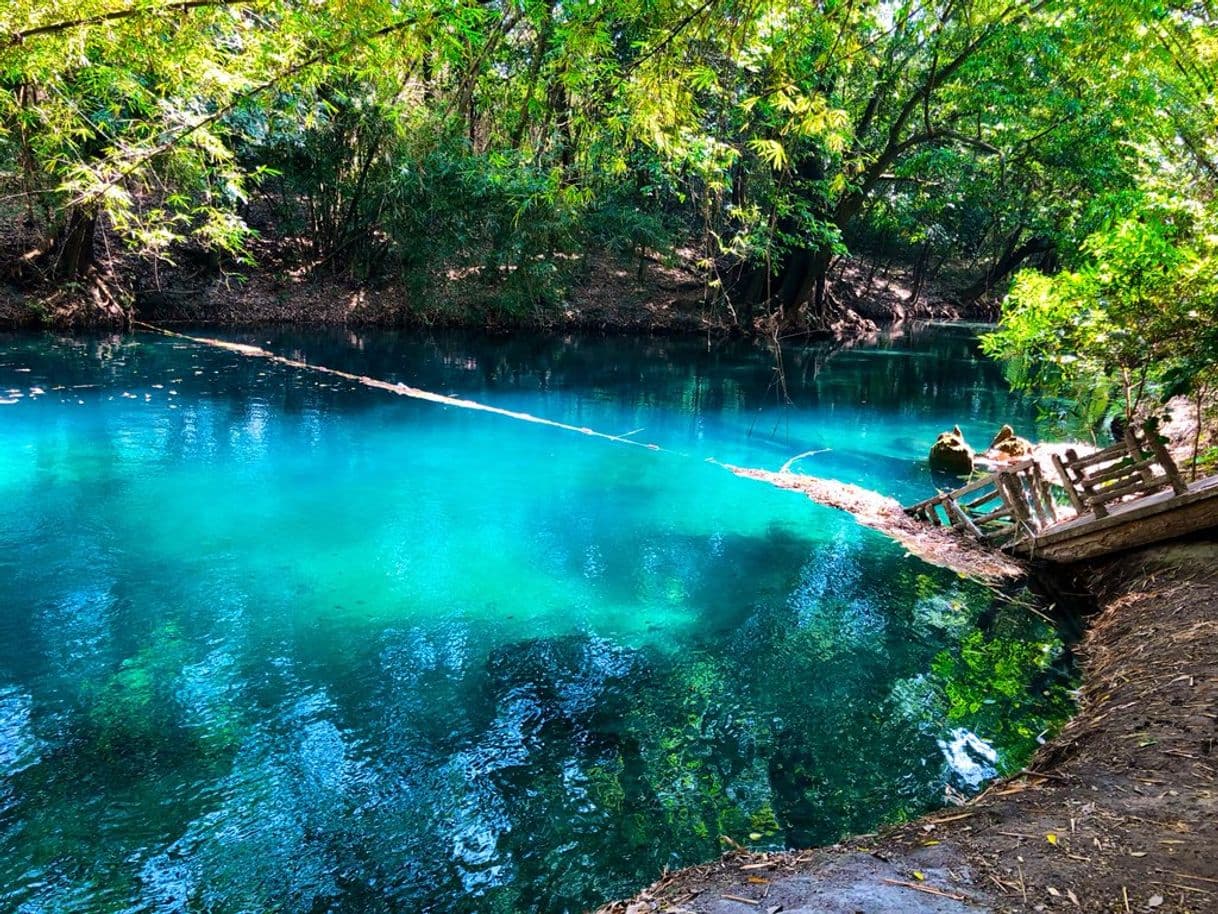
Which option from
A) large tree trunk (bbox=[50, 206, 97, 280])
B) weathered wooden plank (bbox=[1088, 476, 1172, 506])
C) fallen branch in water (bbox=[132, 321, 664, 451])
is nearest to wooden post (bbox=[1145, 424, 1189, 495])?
weathered wooden plank (bbox=[1088, 476, 1172, 506])

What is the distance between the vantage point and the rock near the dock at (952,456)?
1215cm

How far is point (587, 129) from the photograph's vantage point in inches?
155

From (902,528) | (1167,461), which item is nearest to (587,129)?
(1167,461)

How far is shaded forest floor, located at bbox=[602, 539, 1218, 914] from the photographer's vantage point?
292 cm

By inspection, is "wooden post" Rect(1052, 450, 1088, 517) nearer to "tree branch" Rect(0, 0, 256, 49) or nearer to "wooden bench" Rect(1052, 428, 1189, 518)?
"wooden bench" Rect(1052, 428, 1189, 518)

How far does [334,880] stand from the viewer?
3.72m

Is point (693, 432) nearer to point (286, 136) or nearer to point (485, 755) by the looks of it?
point (485, 755)

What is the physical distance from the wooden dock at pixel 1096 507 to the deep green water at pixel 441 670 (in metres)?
1.13

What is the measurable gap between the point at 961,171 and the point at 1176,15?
39.0 feet

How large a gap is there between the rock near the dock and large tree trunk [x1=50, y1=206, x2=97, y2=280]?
18.9 metres

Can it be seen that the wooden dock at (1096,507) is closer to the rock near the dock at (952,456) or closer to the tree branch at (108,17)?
the rock near the dock at (952,456)

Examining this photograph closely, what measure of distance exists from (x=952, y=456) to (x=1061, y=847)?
9.85 meters

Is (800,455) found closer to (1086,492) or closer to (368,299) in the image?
(1086,492)

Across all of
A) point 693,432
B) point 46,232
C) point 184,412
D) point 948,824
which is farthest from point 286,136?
point 948,824
